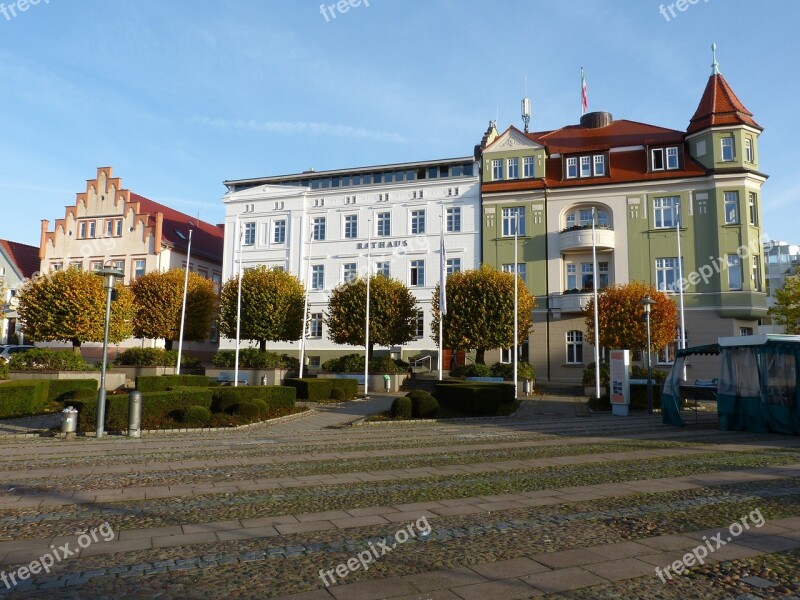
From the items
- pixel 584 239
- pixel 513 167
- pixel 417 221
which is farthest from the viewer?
pixel 417 221

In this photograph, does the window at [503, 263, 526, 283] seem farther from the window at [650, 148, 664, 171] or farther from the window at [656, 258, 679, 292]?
the window at [650, 148, 664, 171]

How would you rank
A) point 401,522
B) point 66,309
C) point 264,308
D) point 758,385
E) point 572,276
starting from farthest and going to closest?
1. point 572,276
2. point 264,308
3. point 66,309
4. point 758,385
5. point 401,522

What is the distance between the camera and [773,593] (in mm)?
5137

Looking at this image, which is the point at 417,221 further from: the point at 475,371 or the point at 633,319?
the point at 633,319

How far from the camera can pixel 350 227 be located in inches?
1912

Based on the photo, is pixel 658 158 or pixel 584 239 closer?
pixel 584 239

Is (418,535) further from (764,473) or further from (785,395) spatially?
(785,395)

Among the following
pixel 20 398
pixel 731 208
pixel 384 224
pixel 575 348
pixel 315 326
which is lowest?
pixel 20 398

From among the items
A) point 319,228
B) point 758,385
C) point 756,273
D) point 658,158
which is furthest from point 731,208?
point 319,228

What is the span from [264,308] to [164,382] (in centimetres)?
1360

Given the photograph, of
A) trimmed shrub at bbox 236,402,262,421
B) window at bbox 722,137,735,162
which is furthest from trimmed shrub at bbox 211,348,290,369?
window at bbox 722,137,735,162

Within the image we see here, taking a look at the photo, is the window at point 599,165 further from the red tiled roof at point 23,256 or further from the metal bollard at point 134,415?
the red tiled roof at point 23,256

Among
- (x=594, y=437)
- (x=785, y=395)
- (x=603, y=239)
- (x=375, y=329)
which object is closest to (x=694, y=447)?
(x=594, y=437)

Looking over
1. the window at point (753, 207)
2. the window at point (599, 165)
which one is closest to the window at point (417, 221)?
the window at point (599, 165)
